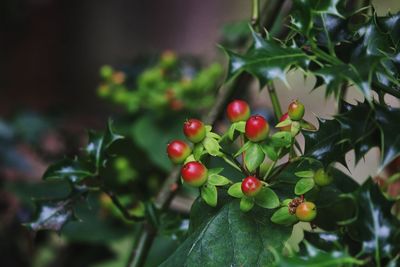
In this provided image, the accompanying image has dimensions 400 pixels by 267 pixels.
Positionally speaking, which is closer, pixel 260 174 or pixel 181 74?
pixel 260 174

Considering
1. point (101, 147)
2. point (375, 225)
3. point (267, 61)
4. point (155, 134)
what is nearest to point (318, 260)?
point (375, 225)

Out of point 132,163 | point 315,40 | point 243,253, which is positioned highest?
point 315,40

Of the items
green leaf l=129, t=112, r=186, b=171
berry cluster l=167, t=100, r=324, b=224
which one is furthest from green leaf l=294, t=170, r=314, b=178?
green leaf l=129, t=112, r=186, b=171

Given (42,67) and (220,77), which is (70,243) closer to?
(220,77)

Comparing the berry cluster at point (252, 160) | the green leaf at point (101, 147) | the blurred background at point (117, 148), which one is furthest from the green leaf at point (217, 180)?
the green leaf at point (101, 147)

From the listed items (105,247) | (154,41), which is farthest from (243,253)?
(154,41)
